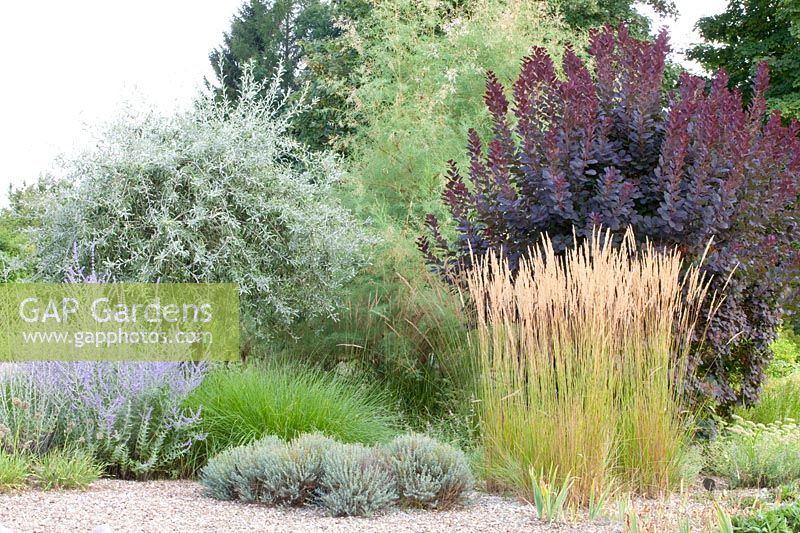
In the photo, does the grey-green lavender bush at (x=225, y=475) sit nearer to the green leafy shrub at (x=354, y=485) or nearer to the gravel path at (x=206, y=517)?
the gravel path at (x=206, y=517)

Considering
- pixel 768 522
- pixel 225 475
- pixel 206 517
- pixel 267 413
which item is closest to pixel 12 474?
pixel 225 475

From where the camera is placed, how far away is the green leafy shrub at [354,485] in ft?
13.8

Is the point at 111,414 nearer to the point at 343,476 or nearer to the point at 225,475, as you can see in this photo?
the point at 225,475

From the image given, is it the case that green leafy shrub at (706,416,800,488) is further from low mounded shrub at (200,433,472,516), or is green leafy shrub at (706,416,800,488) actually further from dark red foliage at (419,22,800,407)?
low mounded shrub at (200,433,472,516)

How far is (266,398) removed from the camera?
5656mm

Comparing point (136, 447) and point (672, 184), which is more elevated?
point (672, 184)

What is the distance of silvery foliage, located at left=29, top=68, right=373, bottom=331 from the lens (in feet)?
25.0

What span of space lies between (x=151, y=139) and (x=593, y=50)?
4.17 metres

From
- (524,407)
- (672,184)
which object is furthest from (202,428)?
(672,184)

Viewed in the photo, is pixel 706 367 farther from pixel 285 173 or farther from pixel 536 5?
pixel 536 5

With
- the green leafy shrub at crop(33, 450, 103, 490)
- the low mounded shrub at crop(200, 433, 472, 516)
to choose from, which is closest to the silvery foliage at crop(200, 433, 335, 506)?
the low mounded shrub at crop(200, 433, 472, 516)

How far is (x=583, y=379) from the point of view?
459cm

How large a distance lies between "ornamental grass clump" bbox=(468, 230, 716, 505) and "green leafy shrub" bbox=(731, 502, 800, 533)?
842 millimetres

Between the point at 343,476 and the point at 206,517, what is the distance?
694 mm
